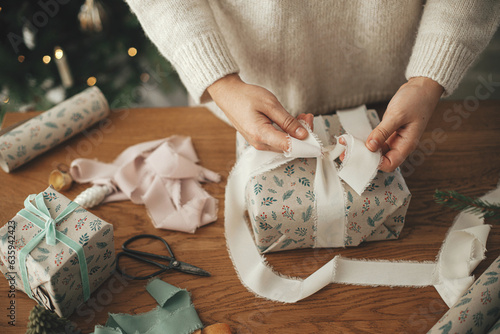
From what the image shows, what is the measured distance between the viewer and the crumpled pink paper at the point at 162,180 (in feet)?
2.79

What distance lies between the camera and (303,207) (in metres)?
0.74

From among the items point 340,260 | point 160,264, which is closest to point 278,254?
point 340,260

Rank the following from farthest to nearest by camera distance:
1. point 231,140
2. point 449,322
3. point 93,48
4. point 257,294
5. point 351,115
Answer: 1. point 93,48
2. point 231,140
3. point 351,115
4. point 257,294
5. point 449,322

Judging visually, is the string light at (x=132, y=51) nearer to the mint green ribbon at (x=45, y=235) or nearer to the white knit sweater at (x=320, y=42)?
the white knit sweater at (x=320, y=42)

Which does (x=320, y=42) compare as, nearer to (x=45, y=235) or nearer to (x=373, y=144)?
(x=373, y=144)

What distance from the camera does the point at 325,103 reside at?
1042 millimetres

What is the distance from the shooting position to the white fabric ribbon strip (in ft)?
2.39

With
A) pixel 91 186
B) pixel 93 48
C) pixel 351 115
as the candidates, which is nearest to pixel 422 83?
pixel 351 115

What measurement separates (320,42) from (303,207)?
1.37 feet

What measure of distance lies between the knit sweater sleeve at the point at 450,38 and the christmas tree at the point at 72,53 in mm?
868

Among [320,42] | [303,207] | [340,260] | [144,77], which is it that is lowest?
[340,260]

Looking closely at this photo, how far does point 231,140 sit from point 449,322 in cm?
64

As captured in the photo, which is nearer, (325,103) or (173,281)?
(173,281)

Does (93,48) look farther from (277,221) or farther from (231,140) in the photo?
(277,221)
